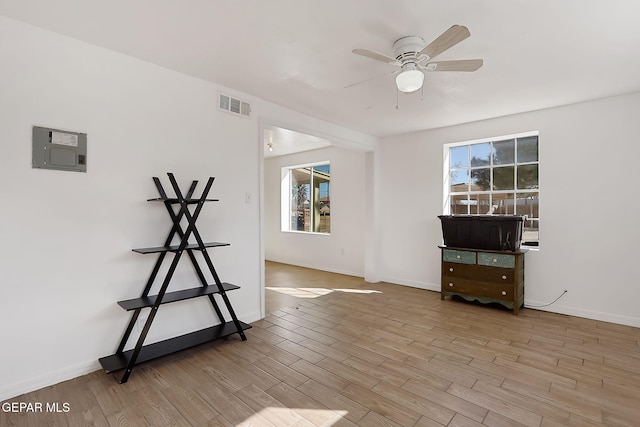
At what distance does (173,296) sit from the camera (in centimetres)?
269

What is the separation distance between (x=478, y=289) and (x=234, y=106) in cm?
363

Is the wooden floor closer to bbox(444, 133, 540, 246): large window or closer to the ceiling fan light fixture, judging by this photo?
bbox(444, 133, 540, 246): large window

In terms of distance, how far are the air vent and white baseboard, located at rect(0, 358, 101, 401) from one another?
2475 mm

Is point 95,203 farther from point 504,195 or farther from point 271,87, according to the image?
point 504,195

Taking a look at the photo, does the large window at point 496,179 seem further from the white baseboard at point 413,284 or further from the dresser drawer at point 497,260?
the white baseboard at point 413,284

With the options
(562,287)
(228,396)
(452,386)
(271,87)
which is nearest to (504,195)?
(562,287)

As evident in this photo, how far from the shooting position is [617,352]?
9.05ft

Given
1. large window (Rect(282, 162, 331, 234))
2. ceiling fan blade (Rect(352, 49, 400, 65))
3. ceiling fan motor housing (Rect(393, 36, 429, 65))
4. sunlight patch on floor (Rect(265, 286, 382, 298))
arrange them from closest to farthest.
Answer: ceiling fan blade (Rect(352, 49, 400, 65))
ceiling fan motor housing (Rect(393, 36, 429, 65))
sunlight patch on floor (Rect(265, 286, 382, 298))
large window (Rect(282, 162, 331, 234))

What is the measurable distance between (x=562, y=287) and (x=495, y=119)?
2249 millimetres

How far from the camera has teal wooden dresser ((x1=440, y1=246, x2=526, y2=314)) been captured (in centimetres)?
376

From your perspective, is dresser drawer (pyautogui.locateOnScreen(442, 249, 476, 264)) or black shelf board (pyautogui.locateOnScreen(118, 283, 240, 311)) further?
dresser drawer (pyautogui.locateOnScreen(442, 249, 476, 264))

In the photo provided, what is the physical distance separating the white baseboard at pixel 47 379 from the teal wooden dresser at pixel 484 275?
393cm

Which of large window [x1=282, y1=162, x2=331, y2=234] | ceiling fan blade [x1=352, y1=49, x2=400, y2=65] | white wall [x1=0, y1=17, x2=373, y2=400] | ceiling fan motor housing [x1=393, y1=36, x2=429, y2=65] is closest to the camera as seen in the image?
ceiling fan blade [x1=352, y1=49, x2=400, y2=65]

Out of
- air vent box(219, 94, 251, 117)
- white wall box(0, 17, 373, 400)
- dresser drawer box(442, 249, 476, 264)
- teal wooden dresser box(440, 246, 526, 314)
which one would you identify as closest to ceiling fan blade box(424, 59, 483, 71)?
air vent box(219, 94, 251, 117)
